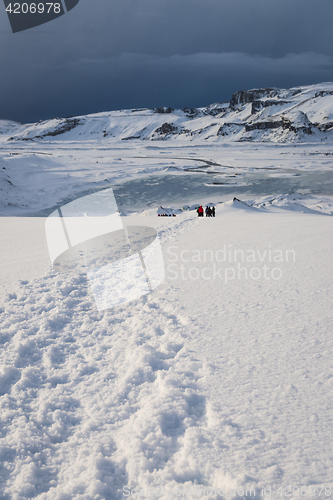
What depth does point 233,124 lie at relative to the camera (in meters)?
84.6

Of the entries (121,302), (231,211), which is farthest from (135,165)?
(121,302)

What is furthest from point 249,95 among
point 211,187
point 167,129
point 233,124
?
point 211,187

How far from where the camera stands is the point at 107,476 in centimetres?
159

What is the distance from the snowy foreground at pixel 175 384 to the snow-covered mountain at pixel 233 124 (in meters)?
71.8

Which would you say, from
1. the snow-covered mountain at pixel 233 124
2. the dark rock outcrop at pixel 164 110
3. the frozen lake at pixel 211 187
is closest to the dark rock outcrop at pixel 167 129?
the snow-covered mountain at pixel 233 124

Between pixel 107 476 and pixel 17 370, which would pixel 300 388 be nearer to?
pixel 107 476

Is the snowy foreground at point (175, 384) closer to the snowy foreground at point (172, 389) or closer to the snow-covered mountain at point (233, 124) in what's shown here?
the snowy foreground at point (172, 389)

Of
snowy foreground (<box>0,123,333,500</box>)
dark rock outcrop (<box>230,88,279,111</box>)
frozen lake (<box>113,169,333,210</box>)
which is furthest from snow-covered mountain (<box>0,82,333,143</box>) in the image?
snowy foreground (<box>0,123,333,500</box>)

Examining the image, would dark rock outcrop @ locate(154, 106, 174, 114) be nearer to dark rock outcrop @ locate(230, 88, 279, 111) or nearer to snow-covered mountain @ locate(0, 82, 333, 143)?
snow-covered mountain @ locate(0, 82, 333, 143)

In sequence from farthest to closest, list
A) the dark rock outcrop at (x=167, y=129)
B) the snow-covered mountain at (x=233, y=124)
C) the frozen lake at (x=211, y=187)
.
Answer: the dark rock outcrop at (x=167, y=129) < the snow-covered mountain at (x=233, y=124) < the frozen lake at (x=211, y=187)

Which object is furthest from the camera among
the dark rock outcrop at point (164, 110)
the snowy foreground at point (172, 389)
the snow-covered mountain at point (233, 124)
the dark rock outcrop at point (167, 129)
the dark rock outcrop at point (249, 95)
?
the dark rock outcrop at point (164, 110)

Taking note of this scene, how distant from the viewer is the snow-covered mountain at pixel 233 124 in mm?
70625

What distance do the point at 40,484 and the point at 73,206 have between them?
729 inches

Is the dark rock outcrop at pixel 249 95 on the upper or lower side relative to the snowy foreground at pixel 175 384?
upper
